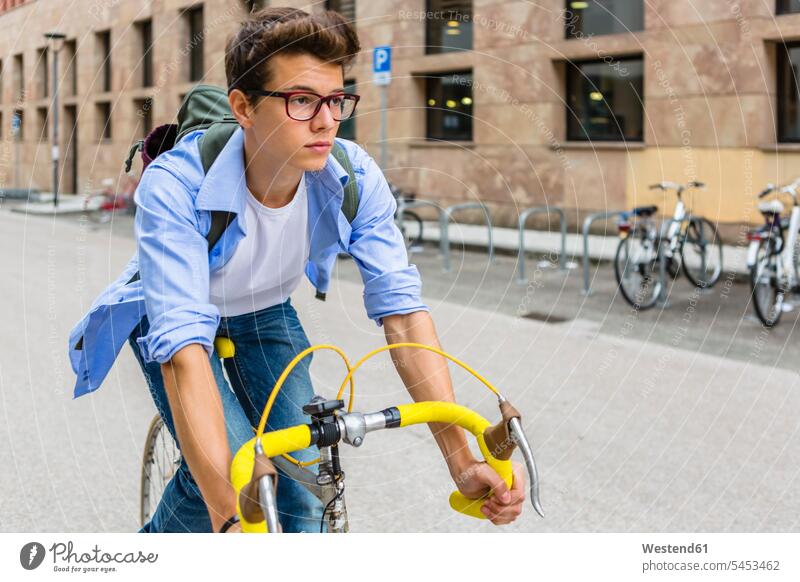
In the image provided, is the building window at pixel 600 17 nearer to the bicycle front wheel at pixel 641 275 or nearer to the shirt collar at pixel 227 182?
the bicycle front wheel at pixel 641 275

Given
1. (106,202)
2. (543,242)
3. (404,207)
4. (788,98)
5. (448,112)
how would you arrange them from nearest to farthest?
(788,98)
(543,242)
(404,207)
(448,112)
(106,202)

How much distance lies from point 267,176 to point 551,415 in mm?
3859

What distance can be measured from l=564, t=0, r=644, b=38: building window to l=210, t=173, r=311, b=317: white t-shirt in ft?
41.1

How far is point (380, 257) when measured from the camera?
229cm

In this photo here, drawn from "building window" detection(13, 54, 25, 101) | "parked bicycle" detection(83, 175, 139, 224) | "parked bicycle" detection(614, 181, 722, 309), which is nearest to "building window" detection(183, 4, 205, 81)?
"parked bicycle" detection(83, 175, 139, 224)

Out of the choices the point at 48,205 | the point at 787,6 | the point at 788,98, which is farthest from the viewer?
the point at 48,205

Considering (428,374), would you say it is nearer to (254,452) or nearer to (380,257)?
(380,257)

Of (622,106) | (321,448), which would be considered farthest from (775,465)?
(622,106)

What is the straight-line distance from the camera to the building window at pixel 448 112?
16789 millimetres

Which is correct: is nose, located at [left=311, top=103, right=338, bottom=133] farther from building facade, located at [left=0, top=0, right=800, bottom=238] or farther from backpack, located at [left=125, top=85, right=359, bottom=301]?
building facade, located at [left=0, top=0, right=800, bottom=238]

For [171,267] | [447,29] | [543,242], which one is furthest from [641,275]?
[447,29]

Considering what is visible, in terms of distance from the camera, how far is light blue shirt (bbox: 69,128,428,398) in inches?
77.2
